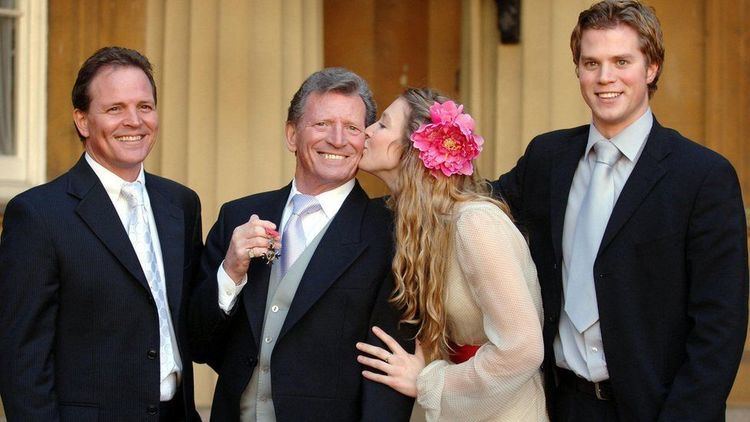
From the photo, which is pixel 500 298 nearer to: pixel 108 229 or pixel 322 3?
pixel 108 229

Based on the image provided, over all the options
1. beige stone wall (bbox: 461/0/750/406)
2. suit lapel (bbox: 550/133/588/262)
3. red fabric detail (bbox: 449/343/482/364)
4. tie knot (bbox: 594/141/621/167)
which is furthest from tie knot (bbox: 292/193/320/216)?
beige stone wall (bbox: 461/0/750/406)

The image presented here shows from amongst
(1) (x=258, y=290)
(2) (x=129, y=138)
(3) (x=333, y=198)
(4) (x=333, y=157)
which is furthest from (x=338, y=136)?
(2) (x=129, y=138)

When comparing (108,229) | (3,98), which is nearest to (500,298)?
(108,229)

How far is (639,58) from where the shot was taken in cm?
352

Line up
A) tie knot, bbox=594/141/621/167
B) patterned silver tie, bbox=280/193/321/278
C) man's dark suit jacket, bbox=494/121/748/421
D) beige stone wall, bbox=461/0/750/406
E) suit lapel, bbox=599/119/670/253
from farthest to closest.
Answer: beige stone wall, bbox=461/0/750/406
patterned silver tie, bbox=280/193/321/278
tie knot, bbox=594/141/621/167
suit lapel, bbox=599/119/670/253
man's dark suit jacket, bbox=494/121/748/421

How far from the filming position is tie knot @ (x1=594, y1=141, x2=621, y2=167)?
3.55m

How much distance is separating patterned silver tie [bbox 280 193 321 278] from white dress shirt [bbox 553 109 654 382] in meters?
0.78

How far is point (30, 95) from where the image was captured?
5.73 m

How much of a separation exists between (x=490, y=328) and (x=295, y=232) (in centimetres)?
70

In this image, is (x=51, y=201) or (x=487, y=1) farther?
(x=487, y=1)

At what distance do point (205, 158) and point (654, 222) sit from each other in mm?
2738

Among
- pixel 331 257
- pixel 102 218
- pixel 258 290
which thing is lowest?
pixel 258 290

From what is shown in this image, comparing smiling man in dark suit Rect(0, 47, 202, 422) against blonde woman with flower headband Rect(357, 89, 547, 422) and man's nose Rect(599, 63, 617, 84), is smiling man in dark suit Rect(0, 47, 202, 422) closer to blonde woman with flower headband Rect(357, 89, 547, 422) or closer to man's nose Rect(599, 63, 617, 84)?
blonde woman with flower headband Rect(357, 89, 547, 422)

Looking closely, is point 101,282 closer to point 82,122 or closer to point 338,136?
point 82,122
